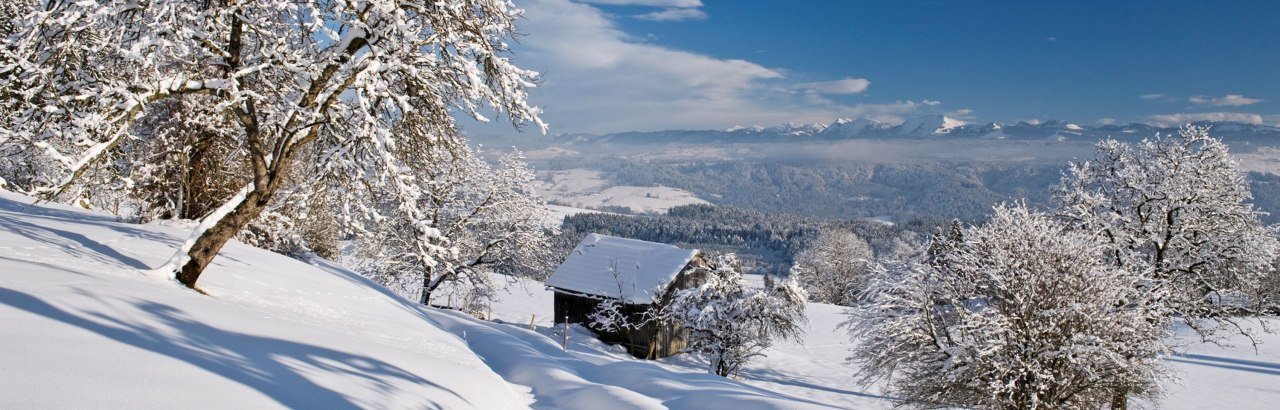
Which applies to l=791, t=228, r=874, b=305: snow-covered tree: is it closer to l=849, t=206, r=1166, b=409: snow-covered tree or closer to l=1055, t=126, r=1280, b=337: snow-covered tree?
l=1055, t=126, r=1280, b=337: snow-covered tree

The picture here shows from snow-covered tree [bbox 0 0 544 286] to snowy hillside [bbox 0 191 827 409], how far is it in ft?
4.05

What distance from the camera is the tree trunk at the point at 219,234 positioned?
7520 millimetres

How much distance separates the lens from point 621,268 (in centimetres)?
2908

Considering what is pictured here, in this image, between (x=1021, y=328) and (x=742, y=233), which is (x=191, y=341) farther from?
(x=742, y=233)

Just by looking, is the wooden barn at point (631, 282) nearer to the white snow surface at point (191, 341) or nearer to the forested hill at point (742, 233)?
the white snow surface at point (191, 341)

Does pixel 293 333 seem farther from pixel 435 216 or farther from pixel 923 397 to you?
pixel 435 216

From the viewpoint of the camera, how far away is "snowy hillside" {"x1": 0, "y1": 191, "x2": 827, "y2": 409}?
353cm

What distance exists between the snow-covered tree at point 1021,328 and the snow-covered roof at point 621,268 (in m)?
14.6

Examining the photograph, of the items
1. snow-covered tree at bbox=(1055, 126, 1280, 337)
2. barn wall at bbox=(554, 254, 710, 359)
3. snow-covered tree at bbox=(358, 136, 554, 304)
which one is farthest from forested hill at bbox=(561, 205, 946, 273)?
snow-covered tree at bbox=(1055, 126, 1280, 337)

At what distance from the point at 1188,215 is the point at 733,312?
13.9m

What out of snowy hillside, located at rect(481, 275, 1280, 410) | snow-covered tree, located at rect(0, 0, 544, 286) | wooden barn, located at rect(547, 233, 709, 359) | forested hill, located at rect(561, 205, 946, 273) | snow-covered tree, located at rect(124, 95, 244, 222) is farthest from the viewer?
forested hill, located at rect(561, 205, 946, 273)

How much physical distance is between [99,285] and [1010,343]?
549 inches

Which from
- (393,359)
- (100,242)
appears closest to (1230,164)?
(393,359)

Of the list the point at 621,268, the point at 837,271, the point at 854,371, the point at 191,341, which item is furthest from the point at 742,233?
the point at 191,341
